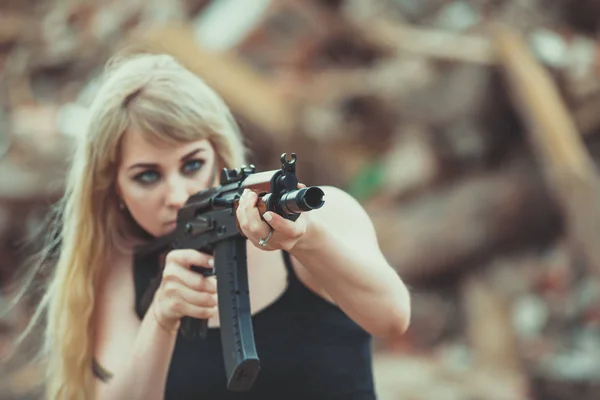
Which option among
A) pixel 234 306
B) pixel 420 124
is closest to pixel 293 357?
pixel 234 306

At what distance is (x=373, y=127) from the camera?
166 inches

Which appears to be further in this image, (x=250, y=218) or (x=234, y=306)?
(x=234, y=306)

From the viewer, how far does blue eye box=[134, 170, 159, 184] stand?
46.0 inches

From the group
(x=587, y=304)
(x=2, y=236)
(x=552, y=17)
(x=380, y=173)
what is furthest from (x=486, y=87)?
(x=2, y=236)

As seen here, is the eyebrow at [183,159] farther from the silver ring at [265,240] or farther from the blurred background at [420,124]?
the blurred background at [420,124]

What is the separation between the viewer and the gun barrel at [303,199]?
0.87 metres

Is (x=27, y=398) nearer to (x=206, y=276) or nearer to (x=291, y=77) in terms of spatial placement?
(x=291, y=77)

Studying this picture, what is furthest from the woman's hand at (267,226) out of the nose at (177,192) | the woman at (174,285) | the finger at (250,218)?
the nose at (177,192)

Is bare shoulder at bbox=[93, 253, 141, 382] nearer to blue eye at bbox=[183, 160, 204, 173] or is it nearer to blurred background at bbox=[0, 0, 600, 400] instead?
blue eye at bbox=[183, 160, 204, 173]

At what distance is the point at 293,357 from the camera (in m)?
1.15

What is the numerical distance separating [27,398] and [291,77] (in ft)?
6.32

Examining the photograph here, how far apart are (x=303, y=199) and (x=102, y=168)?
0.45 m

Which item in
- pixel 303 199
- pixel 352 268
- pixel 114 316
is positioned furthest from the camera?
pixel 114 316

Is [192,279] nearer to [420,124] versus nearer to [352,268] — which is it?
[352,268]
